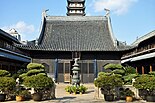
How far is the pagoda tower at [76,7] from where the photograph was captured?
198 feet

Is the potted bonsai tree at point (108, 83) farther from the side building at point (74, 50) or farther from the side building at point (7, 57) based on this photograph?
the side building at point (7, 57)

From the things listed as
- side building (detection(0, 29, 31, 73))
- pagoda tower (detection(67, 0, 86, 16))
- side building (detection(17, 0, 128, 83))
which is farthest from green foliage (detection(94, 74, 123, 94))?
pagoda tower (detection(67, 0, 86, 16))

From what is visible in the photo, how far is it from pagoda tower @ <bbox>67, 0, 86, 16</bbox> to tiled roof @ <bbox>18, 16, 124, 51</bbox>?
99.7ft

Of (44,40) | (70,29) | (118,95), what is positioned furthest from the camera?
(70,29)

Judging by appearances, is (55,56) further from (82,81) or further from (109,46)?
(109,46)

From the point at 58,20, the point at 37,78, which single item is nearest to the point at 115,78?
the point at 37,78

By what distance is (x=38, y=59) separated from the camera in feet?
82.5

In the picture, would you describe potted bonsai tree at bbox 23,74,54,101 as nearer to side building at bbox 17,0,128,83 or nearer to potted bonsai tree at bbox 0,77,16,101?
potted bonsai tree at bbox 0,77,16,101

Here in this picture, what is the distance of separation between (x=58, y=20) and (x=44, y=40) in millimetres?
4898

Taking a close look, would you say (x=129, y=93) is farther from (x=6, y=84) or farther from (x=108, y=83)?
(x=6, y=84)

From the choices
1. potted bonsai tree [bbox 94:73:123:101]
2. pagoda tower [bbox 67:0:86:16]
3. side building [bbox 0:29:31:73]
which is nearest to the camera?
potted bonsai tree [bbox 94:73:123:101]

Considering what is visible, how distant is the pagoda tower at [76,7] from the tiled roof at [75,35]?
30397mm

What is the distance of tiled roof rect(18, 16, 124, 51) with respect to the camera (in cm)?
2553

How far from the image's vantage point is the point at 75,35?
93.2 ft
